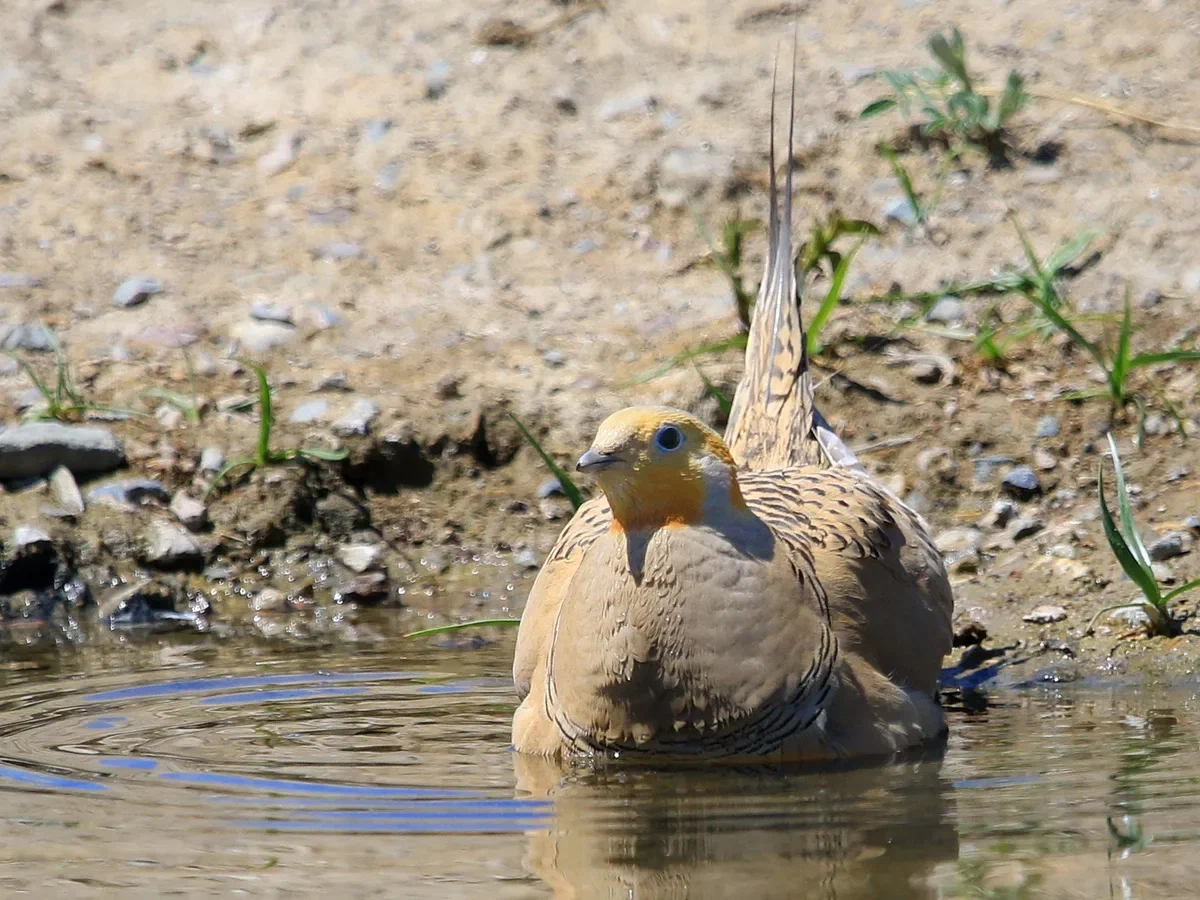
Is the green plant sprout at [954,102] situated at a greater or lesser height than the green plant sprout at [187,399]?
greater

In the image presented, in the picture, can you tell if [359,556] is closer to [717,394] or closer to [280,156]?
[717,394]

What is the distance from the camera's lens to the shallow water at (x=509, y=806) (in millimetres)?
3627

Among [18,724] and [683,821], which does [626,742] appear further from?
[18,724]

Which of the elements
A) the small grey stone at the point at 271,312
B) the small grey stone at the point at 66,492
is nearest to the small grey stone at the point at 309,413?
the small grey stone at the point at 271,312

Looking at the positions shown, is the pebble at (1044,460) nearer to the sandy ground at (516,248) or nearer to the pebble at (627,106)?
the sandy ground at (516,248)

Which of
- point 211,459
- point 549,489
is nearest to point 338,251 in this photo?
point 211,459

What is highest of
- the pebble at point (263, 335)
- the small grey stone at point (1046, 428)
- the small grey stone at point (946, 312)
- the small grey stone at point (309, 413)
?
the small grey stone at point (946, 312)

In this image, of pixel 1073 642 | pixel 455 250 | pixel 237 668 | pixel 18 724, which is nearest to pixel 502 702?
pixel 237 668

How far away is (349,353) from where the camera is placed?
7.73 meters

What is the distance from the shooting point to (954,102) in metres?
8.18

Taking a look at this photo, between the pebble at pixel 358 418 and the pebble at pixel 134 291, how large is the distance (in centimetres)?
129

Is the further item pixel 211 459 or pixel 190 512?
pixel 211 459

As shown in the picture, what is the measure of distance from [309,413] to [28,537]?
1132 millimetres

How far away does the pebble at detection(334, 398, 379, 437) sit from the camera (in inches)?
281
